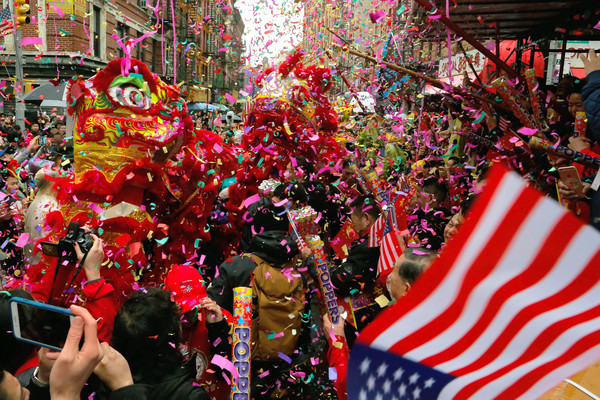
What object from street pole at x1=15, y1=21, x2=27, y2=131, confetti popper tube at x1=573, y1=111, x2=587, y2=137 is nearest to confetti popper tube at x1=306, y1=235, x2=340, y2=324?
confetti popper tube at x1=573, y1=111, x2=587, y2=137

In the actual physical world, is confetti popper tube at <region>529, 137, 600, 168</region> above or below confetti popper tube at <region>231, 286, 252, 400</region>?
above

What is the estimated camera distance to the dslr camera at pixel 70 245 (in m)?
2.69

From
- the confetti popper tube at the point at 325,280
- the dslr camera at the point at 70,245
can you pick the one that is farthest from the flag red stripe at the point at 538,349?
the dslr camera at the point at 70,245

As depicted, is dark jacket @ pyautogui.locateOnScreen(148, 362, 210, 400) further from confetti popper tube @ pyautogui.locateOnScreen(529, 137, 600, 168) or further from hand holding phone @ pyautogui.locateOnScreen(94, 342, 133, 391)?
confetti popper tube @ pyautogui.locateOnScreen(529, 137, 600, 168)

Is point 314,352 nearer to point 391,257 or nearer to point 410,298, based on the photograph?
point 391,257

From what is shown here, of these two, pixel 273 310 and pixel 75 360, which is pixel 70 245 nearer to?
pixel 273 310

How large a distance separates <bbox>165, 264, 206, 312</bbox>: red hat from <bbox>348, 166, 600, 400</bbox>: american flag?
66.4 inches

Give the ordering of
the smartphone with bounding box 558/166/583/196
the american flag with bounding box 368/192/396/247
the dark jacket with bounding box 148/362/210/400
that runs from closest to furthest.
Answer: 1. the dark jacket with bounding box 148/362/210/400
2. the smartphone with bounding box 558/166/583/196
3. the american flag with bounding box 368/192/396/247

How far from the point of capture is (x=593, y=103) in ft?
8.45

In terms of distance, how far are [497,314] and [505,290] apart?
0.07 meters

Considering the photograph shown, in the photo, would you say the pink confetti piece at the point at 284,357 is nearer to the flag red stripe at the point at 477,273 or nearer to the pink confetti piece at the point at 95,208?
the pink confetti piece at the point at 95,208

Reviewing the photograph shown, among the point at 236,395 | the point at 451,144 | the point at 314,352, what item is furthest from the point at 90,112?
the point at 451,144

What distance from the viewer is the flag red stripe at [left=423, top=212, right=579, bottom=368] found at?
100 centimetres

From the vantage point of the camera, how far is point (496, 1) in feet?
15.1
